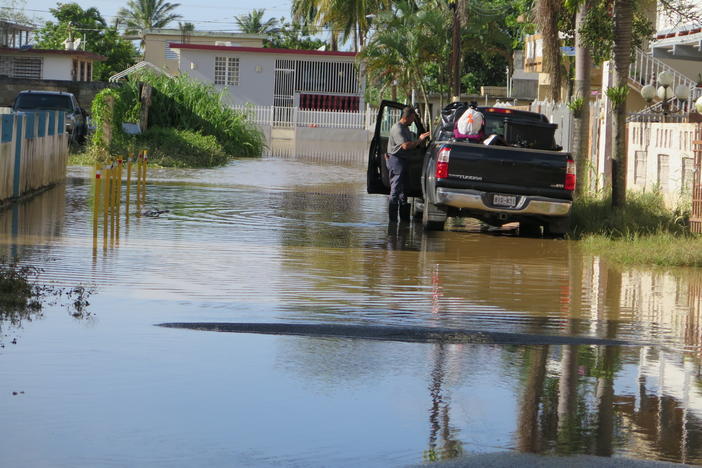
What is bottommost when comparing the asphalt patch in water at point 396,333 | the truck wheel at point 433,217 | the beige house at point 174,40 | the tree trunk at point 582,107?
the asphalt patch in water at point 396,333

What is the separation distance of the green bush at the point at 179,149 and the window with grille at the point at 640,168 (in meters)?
14.5

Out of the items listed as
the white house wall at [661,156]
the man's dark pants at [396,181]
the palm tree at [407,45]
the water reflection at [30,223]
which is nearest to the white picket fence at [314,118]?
the palm tree at [407,45]

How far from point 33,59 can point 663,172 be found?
5555cm

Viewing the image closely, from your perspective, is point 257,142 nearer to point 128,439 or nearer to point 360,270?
point 360,270

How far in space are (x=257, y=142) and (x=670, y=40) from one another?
1504cm

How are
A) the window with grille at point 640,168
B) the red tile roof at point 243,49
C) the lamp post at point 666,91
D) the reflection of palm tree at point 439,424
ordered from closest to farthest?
the reflection of palm tree at point 439,424
the window with grille at point 640,168
the lamp post at point 666,91
the red tile roof at point 243,49

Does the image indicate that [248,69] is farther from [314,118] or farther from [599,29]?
[599,29]

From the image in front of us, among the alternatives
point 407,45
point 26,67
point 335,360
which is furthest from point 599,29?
point 26,67

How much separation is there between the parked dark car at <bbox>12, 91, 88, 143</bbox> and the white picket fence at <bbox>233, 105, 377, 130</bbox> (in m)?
21.8

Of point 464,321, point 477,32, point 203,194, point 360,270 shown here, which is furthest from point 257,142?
point 464,321

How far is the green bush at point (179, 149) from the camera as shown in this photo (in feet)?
108

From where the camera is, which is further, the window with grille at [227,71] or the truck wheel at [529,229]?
the window with grille at [227,71]

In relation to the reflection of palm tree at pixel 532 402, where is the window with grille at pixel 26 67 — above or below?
above

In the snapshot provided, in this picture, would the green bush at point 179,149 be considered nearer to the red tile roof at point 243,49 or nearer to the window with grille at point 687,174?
the window with grille at point 687,174
